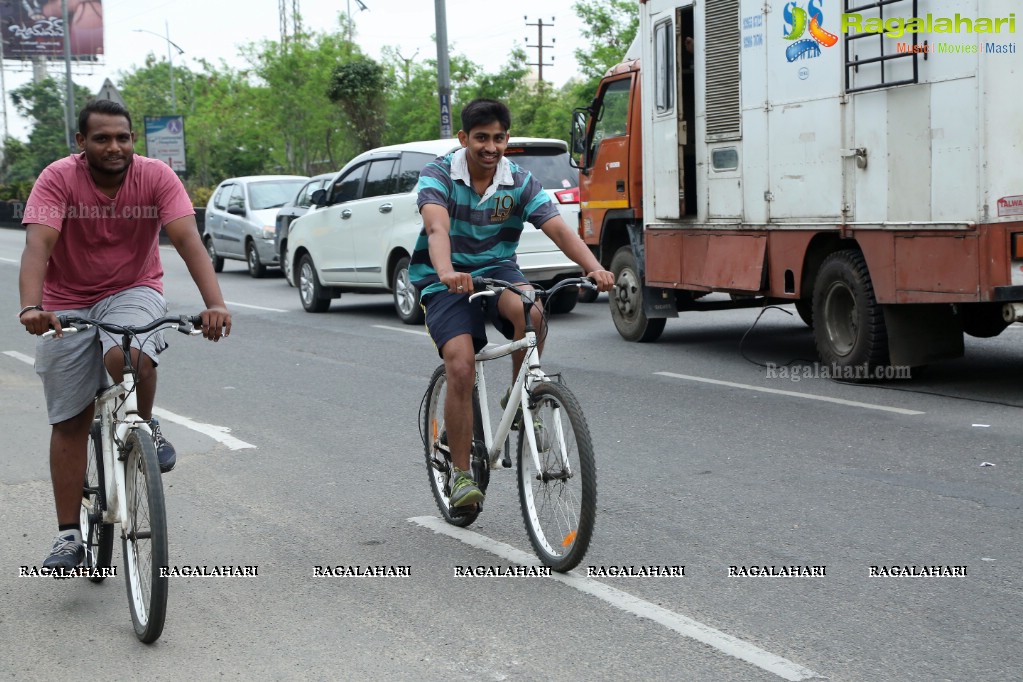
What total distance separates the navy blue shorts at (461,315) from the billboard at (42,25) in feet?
329

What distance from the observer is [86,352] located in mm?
4840

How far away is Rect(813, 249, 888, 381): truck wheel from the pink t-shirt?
609cm

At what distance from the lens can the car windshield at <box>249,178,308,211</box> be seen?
23984 mm

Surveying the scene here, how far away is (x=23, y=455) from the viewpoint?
7.97 meters

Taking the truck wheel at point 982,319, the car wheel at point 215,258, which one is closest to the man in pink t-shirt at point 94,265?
the truck wheel at point 982,319

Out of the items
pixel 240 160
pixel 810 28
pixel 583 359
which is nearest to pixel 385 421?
pixel 583 359

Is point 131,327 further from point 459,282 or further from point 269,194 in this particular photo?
point 269,194

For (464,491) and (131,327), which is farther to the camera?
(464,491)

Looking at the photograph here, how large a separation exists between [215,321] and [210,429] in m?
4.35

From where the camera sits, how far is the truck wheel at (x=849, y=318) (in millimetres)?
9680

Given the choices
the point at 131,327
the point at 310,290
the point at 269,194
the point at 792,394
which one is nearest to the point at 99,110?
the point at 131,327

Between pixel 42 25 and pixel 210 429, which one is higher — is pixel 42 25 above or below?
above

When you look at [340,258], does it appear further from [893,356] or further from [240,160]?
[240,160]

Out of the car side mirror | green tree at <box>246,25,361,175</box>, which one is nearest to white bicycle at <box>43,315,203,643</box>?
the car side mirror
